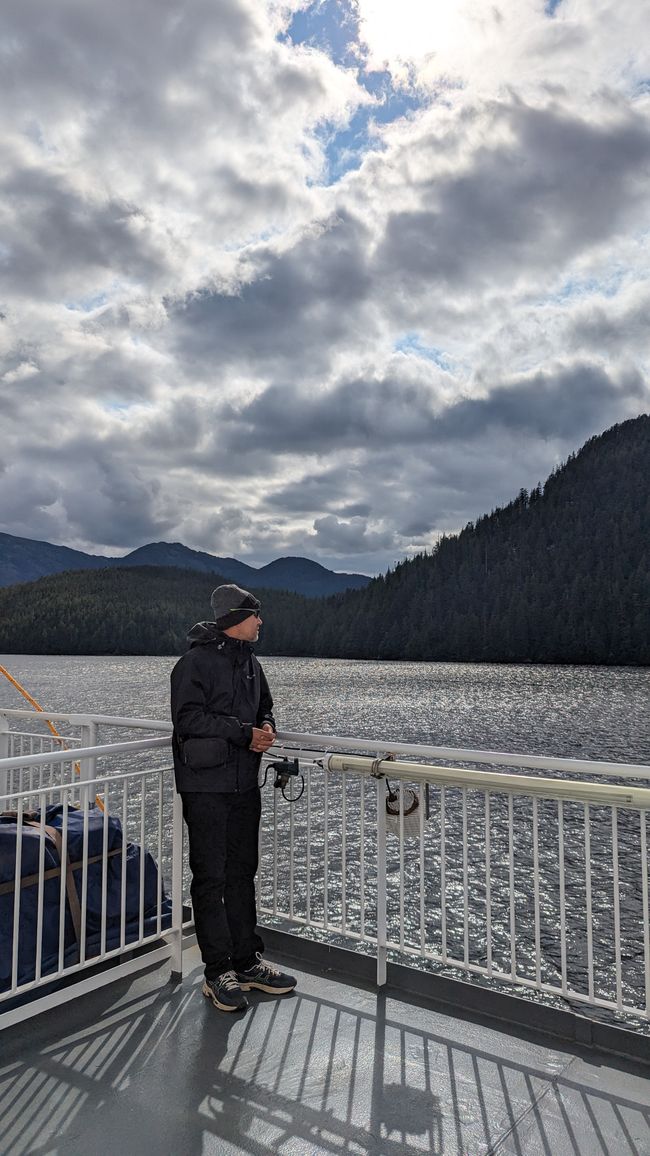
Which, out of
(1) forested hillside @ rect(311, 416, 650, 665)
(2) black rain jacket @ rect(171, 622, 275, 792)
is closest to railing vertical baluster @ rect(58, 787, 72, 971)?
(2) black rain jacket @ rect(171, 622, 275, 792)

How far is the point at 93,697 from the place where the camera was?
181 ft

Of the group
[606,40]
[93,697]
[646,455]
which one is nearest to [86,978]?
[606,40]

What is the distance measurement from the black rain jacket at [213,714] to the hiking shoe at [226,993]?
32.6 inches

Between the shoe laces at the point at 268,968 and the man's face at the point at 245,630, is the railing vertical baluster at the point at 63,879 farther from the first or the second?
the man's face at the point at 245,630

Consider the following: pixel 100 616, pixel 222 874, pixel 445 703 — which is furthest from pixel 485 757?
pixel 100 616

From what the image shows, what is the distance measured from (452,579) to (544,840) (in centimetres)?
10780

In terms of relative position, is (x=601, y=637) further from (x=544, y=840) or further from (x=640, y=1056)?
(x=640, y=1056)

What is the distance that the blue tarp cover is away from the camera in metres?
2.90

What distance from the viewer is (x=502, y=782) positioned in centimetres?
291

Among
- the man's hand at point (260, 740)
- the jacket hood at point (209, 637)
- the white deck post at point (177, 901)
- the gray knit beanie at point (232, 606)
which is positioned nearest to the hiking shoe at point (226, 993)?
the white deck post at point (177, 901)

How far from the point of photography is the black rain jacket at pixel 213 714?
3090 millimetres

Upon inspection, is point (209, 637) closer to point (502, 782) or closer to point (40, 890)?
point (40, 890)

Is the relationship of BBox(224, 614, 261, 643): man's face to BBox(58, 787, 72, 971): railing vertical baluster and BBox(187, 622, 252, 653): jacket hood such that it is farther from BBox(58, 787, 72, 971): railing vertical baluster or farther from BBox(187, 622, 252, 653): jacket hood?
BBox(58, 787, 72, 971): railing vertical baluster

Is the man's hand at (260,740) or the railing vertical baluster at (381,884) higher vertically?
the man's hand at (260,740)
